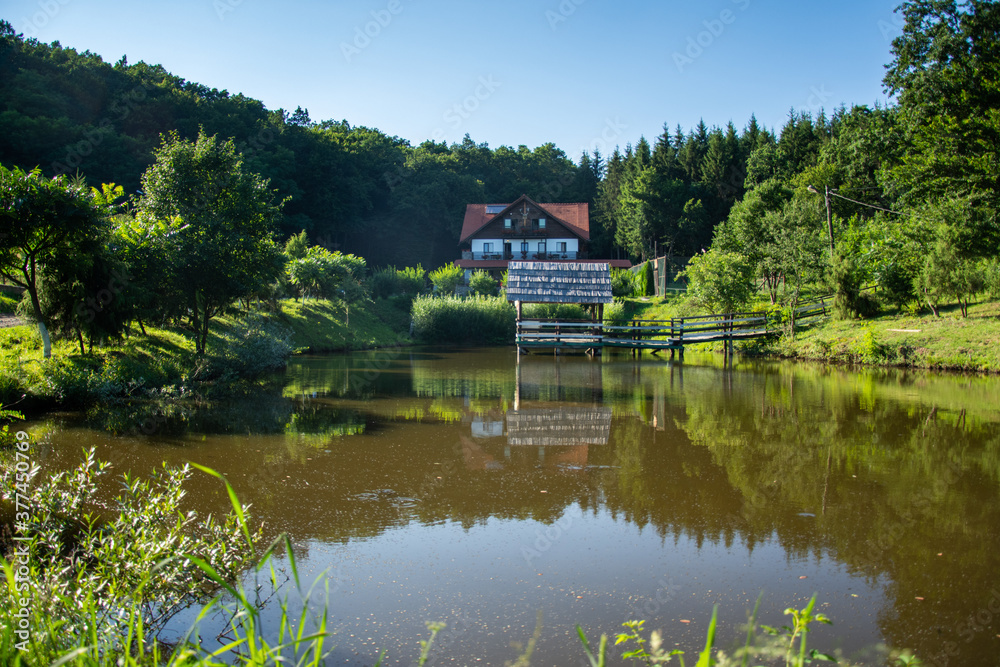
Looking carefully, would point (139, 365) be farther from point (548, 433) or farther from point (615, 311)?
point (615, 311)

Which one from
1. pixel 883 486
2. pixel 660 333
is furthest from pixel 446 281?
pixel 883 486

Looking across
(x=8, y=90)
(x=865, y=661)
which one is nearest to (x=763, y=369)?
(x=865, y=661)

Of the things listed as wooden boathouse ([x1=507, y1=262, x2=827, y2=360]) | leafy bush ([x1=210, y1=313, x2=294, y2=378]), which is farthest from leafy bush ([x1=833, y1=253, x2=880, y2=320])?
leafy bush ([x1=210, y1=313, x2=294, y2=378])

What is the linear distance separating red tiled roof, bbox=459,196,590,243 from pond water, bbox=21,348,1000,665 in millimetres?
38046

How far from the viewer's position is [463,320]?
32312mm

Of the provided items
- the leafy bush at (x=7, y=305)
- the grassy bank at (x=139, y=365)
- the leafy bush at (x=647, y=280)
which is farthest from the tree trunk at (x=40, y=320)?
the leafy bush at (x=647, y=280)

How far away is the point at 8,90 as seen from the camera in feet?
124

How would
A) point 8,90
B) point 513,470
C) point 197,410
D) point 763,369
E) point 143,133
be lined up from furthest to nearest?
1. point 143,133
2. point 8,90
3. point 763,369
4. point 197,410
5. point 513,470

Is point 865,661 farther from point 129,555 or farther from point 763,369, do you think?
point 763,369

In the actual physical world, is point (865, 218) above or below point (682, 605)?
above

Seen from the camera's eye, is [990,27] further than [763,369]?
Yes

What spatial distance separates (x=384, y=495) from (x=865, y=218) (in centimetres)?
4342

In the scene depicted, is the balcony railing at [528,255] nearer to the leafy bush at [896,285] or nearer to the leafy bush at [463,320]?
the leafy bush at [463,320]

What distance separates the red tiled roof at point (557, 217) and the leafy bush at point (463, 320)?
62.5 feet
